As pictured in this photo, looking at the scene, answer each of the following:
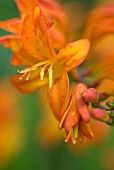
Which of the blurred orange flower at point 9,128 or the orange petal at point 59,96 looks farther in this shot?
the blurred orange flower at point 9,128

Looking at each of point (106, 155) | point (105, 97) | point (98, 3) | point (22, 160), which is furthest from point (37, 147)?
point (105, 97)

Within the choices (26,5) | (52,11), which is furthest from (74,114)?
(52,11)

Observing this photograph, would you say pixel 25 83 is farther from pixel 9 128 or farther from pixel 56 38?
pixel 9 128

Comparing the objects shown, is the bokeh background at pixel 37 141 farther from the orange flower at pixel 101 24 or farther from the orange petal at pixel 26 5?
the orange petal at pixel 26 5

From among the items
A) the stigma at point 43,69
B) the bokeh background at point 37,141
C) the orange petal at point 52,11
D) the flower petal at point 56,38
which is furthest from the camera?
the bokeh background at point 37,141

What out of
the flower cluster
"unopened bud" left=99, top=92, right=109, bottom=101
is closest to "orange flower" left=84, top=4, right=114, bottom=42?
the flower cluster

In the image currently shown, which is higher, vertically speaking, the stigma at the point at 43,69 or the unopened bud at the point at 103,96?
the stigma at the point at 43,69

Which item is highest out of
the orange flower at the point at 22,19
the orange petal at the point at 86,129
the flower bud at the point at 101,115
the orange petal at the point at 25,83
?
the orange flower at the point at 22,19

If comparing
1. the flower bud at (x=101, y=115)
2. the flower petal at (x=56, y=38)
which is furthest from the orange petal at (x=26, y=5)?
the flower bud at (x=101, y=115)
